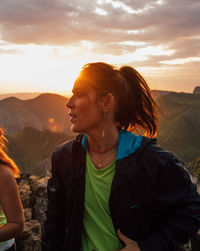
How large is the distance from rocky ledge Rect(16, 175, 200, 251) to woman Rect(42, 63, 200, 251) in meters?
1.88

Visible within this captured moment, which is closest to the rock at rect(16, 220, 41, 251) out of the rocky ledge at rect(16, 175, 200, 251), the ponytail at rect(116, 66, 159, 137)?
the rocky ledge at rect(16, 175, 200, 251)

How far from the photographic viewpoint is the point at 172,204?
7.50 feet

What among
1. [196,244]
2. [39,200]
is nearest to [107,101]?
[196,244]

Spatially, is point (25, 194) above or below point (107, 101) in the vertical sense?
below

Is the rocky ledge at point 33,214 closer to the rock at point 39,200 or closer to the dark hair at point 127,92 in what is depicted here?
the rock at point 39,200

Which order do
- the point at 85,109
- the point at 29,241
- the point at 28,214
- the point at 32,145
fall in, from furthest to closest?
the point at 32,145 < the point at 28,214 < the point at 29,241 < the point at 85,109

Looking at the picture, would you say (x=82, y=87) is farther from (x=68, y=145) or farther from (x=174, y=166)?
(x=174, y=166)

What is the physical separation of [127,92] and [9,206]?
2.08 meters

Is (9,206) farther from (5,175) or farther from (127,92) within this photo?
(127,92)

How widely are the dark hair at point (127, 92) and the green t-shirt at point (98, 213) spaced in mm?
724

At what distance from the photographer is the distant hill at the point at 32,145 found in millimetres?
113688

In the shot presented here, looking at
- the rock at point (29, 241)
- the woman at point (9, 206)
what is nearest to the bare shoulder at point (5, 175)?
the woman at point (9, 206)

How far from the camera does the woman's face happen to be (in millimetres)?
2734

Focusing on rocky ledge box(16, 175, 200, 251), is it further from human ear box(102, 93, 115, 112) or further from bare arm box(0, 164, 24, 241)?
human ear box(102, 93, 115, 112)
